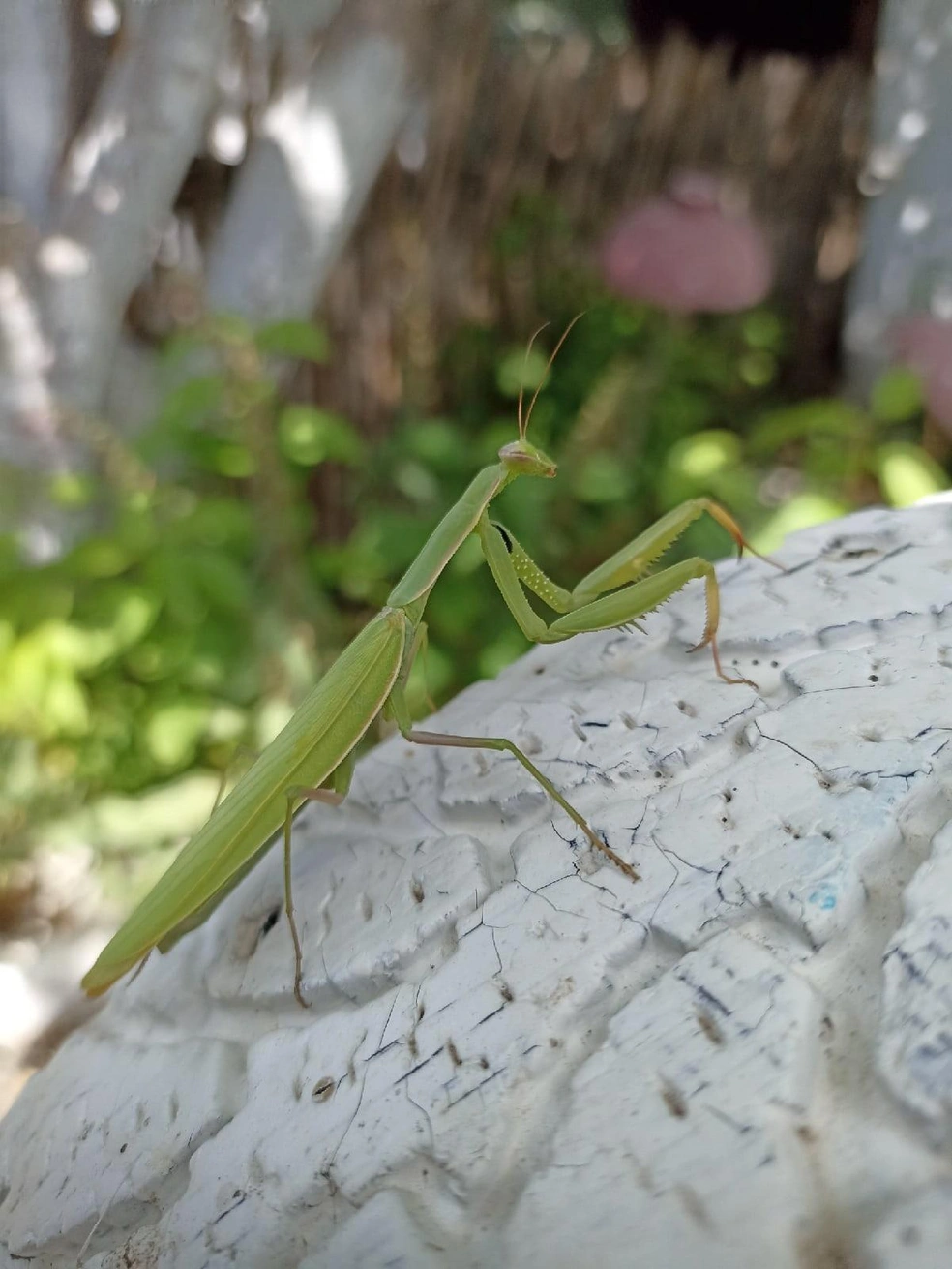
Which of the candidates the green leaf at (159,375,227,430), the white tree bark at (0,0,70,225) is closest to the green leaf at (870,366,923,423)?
the green leaf at (159,375,227,430)

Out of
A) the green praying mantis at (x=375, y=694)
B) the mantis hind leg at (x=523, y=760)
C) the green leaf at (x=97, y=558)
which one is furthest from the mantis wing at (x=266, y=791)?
the green leaf at (x=97, y=558)

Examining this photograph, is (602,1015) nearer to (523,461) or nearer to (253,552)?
(523,461)

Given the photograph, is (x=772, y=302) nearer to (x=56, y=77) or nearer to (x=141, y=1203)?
(x=56, y=77)

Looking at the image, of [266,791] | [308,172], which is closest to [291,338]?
[308,172]

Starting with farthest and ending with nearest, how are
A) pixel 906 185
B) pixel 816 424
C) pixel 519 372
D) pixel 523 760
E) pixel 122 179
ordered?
pixel 906 185 < pixel 519 372 < pixel 816 424 < pixel 122 179 < pixel 523 760

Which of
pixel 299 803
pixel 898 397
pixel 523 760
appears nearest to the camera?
pixel 523 760

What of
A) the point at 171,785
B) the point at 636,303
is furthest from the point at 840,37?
the point at 171,785

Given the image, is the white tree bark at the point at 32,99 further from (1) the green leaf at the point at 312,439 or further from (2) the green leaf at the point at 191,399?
(1) the green leaf at the point at 312,439

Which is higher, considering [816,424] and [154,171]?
[154,171]
